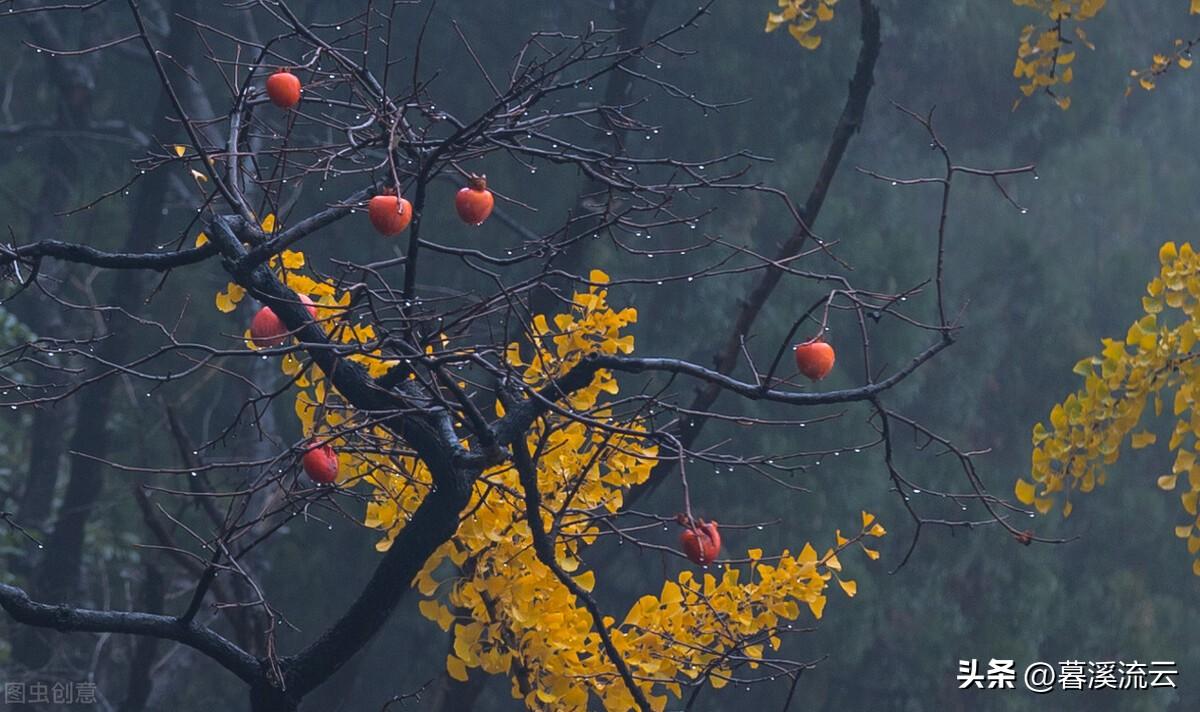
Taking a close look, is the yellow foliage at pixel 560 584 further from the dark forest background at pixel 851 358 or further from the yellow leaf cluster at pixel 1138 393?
the dark forest background at pixel 851 358

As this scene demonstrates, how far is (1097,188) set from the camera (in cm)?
791

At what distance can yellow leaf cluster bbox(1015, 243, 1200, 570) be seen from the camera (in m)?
3.20

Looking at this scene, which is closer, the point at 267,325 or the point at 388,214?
the point at 388,214

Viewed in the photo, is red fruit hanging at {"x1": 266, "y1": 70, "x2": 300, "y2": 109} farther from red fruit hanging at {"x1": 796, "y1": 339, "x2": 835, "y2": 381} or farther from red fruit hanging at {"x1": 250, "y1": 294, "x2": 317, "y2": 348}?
red fruit hanging at {"x1": 796, "y1": 339, "x2": 835, "y2": 381}

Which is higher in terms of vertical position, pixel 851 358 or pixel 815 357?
pixel 851 358

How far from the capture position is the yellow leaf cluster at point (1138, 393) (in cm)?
320

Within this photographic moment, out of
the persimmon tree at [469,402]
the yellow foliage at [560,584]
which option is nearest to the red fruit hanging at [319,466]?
the persimmon tree at [469,402]

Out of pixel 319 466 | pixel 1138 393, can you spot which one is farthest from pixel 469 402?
pixel 1138 393

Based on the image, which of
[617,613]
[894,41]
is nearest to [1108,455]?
[617,613]

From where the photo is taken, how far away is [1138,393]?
10.7ft

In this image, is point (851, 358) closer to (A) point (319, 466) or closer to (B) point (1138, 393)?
(B) point (1138, 393)

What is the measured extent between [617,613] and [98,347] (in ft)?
10.6

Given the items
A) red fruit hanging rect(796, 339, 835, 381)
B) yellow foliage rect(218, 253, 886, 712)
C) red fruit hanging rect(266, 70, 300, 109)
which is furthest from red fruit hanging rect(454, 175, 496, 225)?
red fruit hanging rect(796, 339, 835, 381)

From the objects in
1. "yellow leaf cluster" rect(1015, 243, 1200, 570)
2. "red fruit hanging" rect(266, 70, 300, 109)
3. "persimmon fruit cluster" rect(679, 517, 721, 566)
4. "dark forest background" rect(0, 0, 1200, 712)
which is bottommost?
"persimmon fruit cluster" rect(679, 517, 721, 566)
